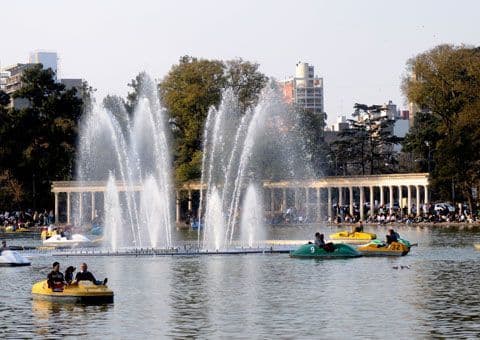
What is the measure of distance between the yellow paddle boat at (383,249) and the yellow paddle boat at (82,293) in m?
29.9

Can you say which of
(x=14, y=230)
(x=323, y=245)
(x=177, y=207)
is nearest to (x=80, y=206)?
(x=177, y=207)

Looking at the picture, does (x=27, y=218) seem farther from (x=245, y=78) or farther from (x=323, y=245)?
(x=323, y=245)

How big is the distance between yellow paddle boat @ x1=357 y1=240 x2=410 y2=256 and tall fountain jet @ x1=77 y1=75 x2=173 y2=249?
54.5 ft

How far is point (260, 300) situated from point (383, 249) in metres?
27.1

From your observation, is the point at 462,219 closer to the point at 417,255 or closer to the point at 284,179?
the point at 284,179

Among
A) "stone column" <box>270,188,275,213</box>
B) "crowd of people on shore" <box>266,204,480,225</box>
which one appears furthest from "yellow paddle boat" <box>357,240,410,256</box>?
"stone column" <box>270,188,275,213</box>

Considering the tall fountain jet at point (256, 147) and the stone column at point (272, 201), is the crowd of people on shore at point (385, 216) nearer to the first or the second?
the stone column at point (272, 201)

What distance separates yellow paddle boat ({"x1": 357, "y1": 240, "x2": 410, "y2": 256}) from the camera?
262 feet

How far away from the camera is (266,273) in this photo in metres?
67.6

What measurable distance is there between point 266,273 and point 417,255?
16487 mm

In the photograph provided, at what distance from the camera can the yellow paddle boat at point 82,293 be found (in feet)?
171

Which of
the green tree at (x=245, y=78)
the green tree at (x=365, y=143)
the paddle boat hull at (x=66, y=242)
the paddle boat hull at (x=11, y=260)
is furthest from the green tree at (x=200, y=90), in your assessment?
the paddle boat hull at (x=11, y=260)

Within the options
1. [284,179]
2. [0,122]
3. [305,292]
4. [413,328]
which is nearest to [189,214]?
[284,179]

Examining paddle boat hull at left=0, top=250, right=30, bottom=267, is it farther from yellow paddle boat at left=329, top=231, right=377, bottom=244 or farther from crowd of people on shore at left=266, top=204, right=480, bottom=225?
crowd of people on shore at left=266, top=204, right=480, bottom=225
